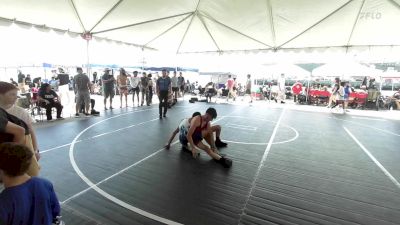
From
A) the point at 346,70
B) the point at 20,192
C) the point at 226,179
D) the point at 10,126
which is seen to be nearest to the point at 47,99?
the point at 226,179

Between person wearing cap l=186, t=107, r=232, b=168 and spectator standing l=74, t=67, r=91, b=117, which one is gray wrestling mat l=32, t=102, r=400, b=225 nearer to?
person wearing cap l=186, t=107, r=232, b=168

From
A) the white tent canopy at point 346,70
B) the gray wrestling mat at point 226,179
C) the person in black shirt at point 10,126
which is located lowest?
the gray wrestling mat at point 226,179

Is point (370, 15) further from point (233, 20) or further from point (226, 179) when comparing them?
point (226, 179)

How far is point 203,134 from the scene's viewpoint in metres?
5.51

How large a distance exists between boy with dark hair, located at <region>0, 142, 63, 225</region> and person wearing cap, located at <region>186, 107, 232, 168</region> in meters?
3.52

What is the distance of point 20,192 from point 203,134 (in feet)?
13.3

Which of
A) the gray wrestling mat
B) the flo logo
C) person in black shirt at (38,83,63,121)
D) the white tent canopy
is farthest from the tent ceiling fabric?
the gray wrestling mat

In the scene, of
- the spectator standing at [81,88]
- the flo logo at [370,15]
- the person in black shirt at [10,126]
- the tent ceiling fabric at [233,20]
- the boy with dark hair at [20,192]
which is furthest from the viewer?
the flo logo at [370,15]

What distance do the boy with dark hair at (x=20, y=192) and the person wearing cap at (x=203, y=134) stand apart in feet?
11.5

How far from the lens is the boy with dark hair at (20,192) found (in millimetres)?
1545

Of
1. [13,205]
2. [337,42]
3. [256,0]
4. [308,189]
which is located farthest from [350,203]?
[337,42]

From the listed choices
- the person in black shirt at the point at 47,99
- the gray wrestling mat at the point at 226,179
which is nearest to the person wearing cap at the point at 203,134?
the gray wrestling mat at the point at 226,179

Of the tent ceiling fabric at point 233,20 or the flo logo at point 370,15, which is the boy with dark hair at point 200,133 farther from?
the flo logo at point 370,15

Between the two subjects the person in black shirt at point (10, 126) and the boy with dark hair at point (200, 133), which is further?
the boy with dark hair at point (200, 133)
